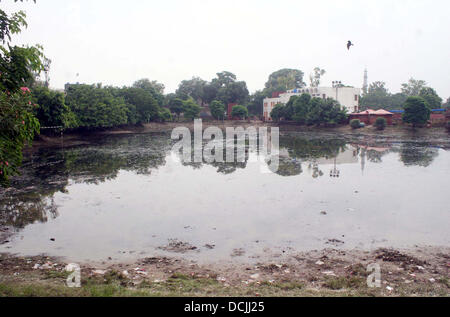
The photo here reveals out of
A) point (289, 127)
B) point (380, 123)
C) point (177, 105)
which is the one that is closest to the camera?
point (380, 123)

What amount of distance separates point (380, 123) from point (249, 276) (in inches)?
1733

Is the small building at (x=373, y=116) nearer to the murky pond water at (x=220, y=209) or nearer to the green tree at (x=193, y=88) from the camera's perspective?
the murky pond water at (x=220, y=209)

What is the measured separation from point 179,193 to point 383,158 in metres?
15.3

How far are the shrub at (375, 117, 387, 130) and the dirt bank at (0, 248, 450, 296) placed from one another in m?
40.8

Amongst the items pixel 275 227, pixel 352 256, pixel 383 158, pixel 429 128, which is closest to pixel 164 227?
pixel 275 227

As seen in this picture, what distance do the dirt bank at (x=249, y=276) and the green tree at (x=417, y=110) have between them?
40.2 meters

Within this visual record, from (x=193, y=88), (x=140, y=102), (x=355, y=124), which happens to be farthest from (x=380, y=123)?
(x=193, y=88)

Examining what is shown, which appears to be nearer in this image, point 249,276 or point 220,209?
point 249,276

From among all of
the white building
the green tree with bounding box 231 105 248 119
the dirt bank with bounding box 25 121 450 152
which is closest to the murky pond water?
the dirt bank with bounding box 25 121 450 152

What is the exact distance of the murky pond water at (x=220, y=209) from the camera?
27.2 feet

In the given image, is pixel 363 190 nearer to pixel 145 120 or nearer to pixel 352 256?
pixel 352 256

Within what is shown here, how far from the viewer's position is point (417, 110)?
42531mm

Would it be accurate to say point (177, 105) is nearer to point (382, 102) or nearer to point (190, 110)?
point (190, 110)

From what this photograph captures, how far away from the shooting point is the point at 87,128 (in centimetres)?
4175
